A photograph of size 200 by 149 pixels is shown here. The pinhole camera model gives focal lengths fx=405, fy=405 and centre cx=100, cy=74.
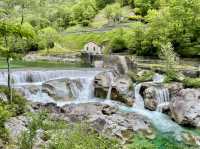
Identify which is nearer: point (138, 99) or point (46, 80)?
point (138, 99)

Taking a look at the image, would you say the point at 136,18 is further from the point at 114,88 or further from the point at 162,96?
the point at 162,96

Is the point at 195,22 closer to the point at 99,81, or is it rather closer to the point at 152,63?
the point at 152,63

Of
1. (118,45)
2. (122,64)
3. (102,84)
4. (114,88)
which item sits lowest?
(114,88)

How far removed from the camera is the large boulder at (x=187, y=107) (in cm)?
3834

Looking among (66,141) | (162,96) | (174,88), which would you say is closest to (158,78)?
(174,88)

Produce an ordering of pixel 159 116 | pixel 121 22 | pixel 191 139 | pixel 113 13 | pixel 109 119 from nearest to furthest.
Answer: pixel 191 139, pixel 109 119, pixel 159 116, pixel 121 22, pixel 113 13

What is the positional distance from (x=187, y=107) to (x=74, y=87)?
1523 centimetres

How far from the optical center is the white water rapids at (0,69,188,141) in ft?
137

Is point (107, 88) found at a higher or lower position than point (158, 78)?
lower

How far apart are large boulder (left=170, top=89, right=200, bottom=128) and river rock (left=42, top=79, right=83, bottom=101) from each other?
12.7 m

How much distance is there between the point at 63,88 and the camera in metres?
47.8

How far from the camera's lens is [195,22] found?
215 ft

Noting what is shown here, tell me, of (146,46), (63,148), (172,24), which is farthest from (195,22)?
(63,148)

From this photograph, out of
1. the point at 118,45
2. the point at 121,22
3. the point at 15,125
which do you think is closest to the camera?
the point at 15,125
